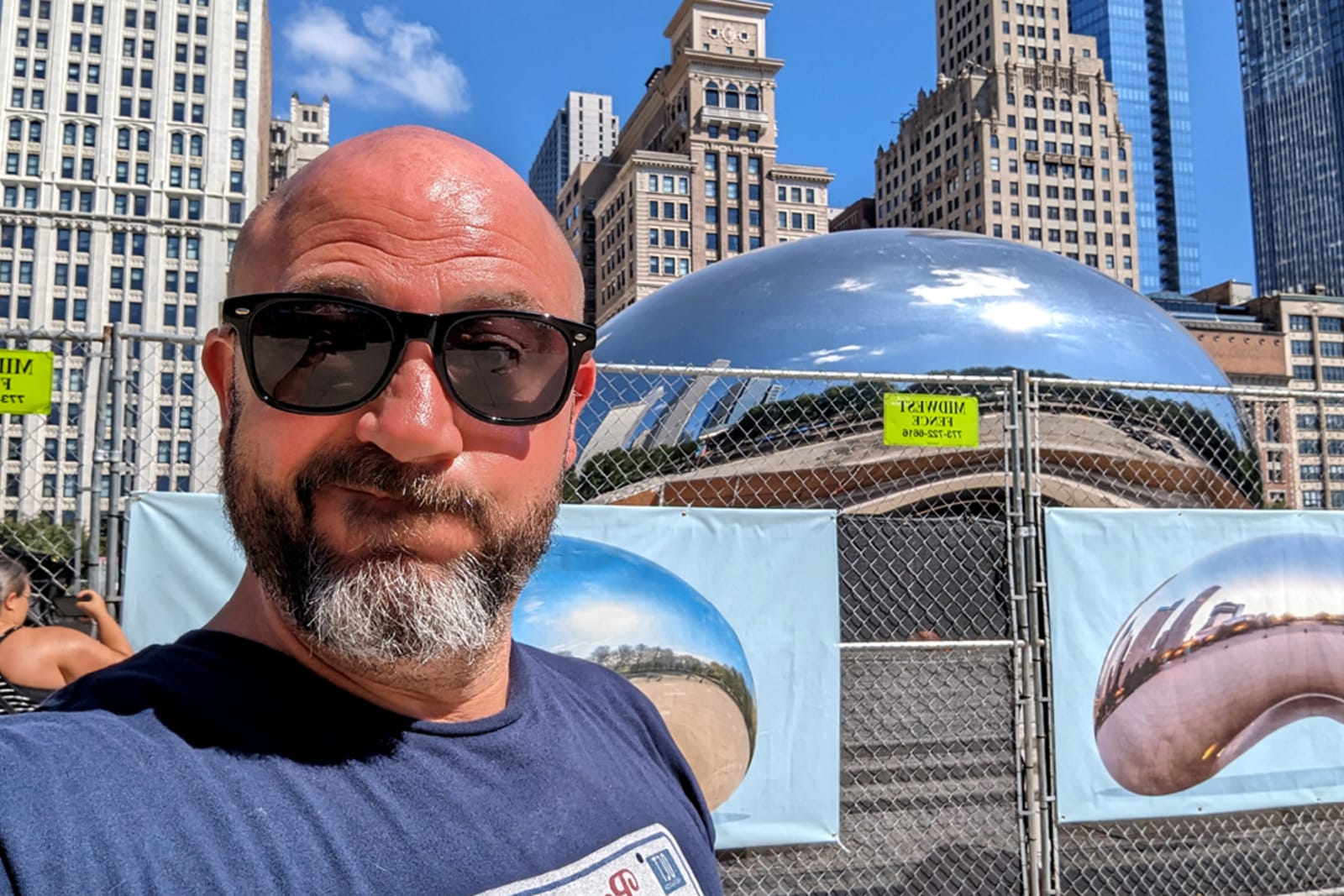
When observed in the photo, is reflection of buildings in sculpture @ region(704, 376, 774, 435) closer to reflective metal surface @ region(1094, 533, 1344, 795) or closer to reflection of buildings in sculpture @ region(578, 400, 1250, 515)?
reflection of buildings in sculpture @ region(578, 400, 1250, 515)

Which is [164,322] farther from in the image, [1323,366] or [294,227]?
[1323,366]

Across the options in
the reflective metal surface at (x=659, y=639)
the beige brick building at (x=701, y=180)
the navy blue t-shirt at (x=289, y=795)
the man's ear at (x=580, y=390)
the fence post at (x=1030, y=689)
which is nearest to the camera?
the navy blue t-shirt at (x=289, y=795)

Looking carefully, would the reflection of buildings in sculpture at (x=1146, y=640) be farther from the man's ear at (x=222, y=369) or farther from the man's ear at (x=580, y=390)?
the man's ear at (x=222, y=369)

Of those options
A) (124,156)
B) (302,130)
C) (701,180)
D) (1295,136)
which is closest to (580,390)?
(701,180)

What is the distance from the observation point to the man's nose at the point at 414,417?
46.7 inches

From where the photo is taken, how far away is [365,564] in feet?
3.91

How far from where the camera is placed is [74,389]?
5634cm

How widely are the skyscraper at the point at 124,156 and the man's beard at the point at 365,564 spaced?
9855 centimetres

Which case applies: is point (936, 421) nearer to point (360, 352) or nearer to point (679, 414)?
point (679, 414)

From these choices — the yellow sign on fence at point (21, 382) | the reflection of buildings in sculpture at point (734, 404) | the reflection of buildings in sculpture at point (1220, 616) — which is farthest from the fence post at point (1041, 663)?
the yellow sign on fence at point (21, 382)

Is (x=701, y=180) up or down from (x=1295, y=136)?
down

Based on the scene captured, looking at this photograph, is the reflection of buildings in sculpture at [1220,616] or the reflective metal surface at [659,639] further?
the reflection of buildings in sculpture at [1220,616]

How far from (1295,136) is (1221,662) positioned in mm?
207113

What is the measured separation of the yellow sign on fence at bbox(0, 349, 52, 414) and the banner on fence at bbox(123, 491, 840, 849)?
3.10 feet
